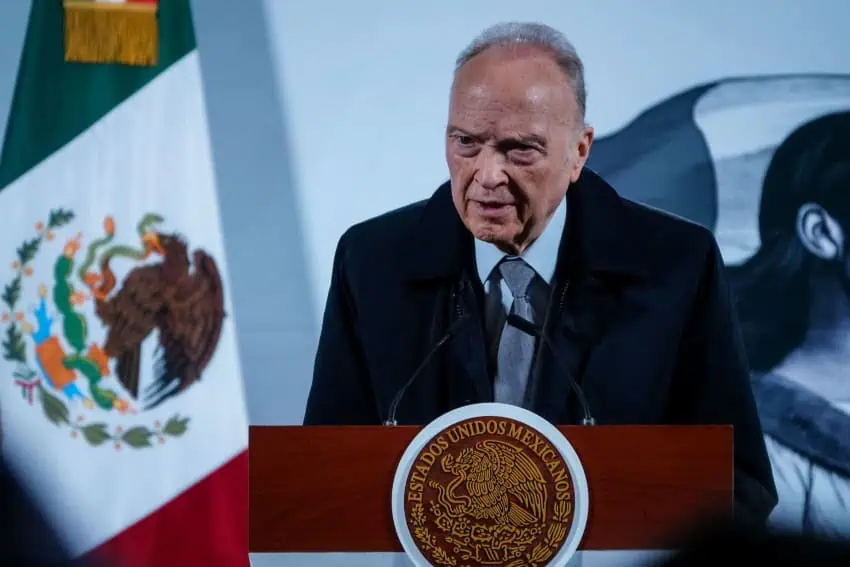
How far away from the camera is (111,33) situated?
3676 mm

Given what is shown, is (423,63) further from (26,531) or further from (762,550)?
(762,550)

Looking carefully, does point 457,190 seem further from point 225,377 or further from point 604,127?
point 225,377

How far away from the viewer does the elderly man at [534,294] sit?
3.04 metres

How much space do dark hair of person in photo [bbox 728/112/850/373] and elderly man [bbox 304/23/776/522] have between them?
40 centimetres

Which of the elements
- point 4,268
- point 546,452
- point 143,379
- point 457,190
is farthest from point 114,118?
point 546,452

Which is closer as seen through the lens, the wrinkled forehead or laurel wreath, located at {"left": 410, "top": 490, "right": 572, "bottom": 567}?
laurel wreath, located at {"left": 410, "top": 490, "right": 572, "bottom": 567}

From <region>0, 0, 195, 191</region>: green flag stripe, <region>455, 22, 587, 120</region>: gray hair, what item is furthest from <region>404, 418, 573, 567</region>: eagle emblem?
<region>0, 0, 195, 191</region>: green flag stripe

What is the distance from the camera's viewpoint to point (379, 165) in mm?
3607

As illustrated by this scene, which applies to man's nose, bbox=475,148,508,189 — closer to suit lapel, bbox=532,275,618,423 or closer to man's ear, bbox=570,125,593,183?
man's ear, bbox=570,125,593,183

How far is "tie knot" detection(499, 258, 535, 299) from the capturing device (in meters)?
3.20

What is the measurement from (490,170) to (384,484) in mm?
1249

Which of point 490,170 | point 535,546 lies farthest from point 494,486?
point 490,170

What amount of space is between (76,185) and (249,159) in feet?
1.81

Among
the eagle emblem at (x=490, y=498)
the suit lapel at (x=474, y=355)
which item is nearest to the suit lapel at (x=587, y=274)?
the suit lapel at (x=474, y=355)
